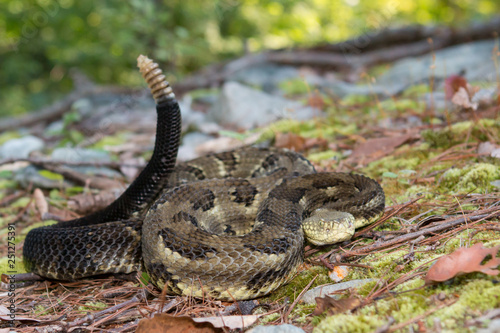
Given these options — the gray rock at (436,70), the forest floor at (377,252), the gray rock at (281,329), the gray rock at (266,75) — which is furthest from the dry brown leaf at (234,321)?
the gray rock at (266,75)

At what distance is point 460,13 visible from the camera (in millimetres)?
17609

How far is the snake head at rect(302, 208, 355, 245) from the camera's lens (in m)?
2.97

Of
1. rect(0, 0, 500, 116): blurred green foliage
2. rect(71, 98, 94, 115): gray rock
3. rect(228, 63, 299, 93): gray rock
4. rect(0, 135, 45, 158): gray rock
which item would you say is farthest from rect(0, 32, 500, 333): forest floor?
rect(0, 0, 500, 116): blurred green foliage

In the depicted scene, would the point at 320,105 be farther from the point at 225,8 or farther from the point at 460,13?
the point at 460,13

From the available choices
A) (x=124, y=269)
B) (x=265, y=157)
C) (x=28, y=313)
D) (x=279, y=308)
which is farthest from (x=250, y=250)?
(x=265, y=157)

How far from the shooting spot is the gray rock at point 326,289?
2.55 meters

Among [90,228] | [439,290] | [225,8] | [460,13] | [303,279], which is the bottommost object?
[303,279]

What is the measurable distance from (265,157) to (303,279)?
2.07m

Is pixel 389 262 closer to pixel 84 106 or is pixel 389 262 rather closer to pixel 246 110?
pixel 246 110

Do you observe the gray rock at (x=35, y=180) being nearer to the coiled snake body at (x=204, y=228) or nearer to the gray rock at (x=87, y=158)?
the gray rock at (x=87, y=158)

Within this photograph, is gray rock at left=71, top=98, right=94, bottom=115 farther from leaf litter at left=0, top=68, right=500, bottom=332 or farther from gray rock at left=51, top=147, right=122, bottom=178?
leaf litter at left=0, top=68, right=500, bottom=332

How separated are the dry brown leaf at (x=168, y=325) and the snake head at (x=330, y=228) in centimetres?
113

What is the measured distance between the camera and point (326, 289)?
2.60 metres

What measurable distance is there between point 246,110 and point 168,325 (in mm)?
5327
